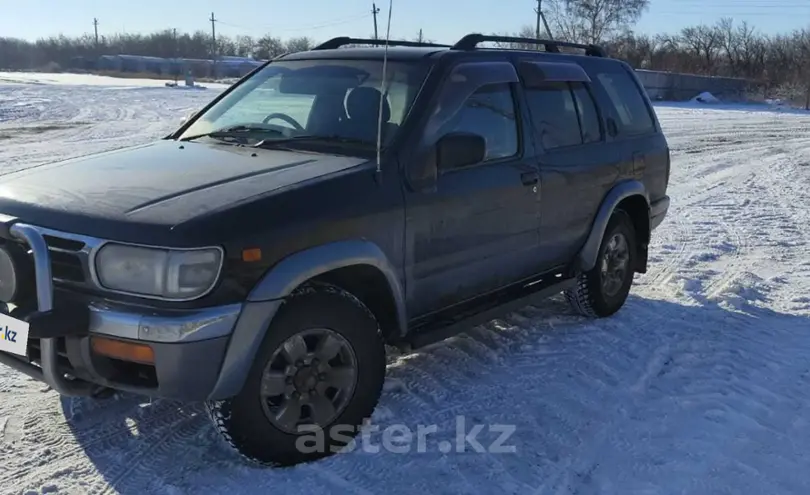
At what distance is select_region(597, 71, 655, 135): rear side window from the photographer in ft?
19.4

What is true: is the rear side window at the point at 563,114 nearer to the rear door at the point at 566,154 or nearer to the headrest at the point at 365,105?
the rear door at the point at 566,154

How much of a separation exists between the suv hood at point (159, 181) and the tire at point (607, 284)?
7.90 ft

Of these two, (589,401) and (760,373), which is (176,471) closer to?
(589,401)

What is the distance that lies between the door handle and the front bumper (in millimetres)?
2139

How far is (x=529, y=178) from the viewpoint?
4.78 meters

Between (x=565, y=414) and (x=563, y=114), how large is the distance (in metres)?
2.07

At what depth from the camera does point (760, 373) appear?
15.9 feet

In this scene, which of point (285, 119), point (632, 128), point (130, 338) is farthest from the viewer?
point (632, 128)

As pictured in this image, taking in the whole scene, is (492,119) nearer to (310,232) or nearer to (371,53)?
(371,53)

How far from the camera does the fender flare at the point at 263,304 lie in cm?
322

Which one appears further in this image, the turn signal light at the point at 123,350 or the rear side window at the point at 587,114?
the rear side window at the point at 587,114

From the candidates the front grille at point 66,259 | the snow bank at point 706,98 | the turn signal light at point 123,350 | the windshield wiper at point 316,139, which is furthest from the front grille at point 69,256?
the snow bank at point 706,98

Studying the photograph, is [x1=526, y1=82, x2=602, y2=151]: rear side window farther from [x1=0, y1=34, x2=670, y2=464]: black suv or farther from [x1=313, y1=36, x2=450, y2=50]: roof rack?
[x1=313, y1=36, x2=450, y2=50]: roof rack

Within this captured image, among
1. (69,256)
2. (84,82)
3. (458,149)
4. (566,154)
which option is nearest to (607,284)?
(566,154)
